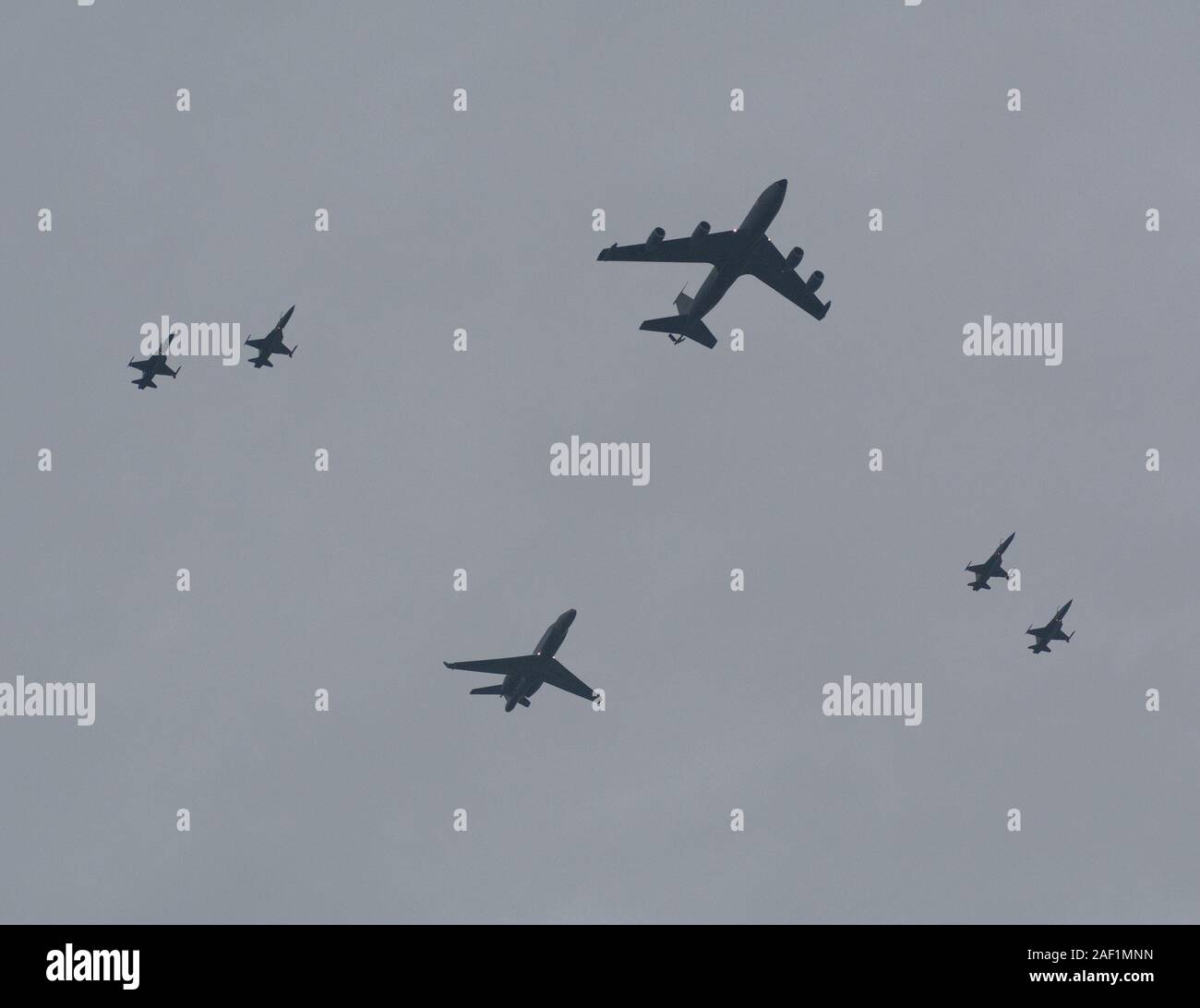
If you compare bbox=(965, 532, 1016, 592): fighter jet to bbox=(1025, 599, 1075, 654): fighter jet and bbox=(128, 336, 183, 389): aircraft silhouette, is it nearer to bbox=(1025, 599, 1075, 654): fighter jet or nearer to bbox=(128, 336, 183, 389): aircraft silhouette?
bbox=(1025, 599, 1075, 654): fighter jet

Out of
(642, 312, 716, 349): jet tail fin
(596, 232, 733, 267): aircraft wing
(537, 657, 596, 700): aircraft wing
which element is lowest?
(537, 657, 596, 700): aircraft wing

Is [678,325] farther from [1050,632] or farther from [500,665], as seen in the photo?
[1050,632]

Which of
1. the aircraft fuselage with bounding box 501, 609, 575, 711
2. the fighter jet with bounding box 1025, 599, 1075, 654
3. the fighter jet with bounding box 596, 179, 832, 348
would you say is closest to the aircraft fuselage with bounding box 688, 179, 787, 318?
the fighter jet with bounding box 596, 179, 832, 348

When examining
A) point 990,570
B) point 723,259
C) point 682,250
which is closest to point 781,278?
point 723,259
